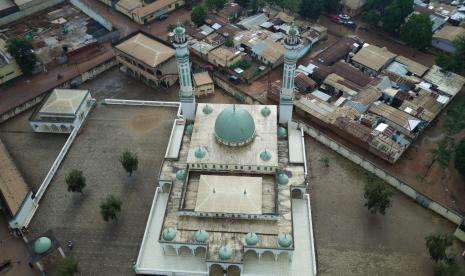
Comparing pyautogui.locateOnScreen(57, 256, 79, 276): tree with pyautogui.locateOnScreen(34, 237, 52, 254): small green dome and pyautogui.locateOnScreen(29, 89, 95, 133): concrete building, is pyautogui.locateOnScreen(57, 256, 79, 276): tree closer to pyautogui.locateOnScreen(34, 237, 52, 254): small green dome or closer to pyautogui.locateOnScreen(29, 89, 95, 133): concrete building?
pyautogui.locateOnScreen(34, 237, 52, 254): small green dome

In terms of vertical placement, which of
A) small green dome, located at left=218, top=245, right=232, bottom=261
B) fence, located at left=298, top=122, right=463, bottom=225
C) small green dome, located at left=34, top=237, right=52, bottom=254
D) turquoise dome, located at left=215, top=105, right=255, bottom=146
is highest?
turquoise dome, located at left=215, top=105, right=255, bottom=146

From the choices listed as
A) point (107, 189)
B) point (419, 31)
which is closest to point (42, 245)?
point (107, 189)

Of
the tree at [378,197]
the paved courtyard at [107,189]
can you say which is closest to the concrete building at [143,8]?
the paved courtyard at [107,189]

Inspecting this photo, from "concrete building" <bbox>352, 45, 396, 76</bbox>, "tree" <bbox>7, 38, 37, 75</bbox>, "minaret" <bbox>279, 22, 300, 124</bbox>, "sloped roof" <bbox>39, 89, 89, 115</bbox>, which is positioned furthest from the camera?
"concrete building" <bbox>352, 45, 396, 76</bbox>

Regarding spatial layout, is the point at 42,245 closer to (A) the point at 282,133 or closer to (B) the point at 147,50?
(A) the point at 282,133

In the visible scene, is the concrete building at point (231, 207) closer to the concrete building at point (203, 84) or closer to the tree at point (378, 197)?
the tree at point (378, 197)

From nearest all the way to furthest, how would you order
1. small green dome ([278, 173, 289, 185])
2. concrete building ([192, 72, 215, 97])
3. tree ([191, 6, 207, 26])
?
small green dome ([278, 173, 289, 185]) < concrete building ([192, 72, 215, 97]) < tree ([191, 6, 207, 26])

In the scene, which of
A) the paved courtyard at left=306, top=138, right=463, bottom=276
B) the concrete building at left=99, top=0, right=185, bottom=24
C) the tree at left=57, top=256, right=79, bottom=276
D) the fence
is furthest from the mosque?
the concrete building at left=99, top=0, right=185, bottom=24

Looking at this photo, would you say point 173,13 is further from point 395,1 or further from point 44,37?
point 395,1
